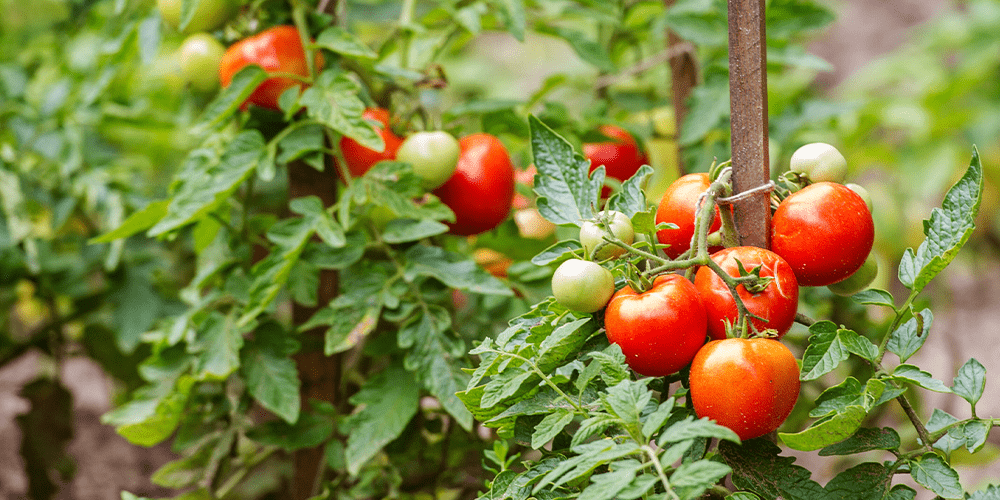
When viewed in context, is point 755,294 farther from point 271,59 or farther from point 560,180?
point 271,59

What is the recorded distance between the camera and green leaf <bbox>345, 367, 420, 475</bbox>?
0.76m

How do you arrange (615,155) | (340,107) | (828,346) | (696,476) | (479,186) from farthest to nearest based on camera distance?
(615,155)
(479,186)
(340,107)
(828,346)
(696,476)

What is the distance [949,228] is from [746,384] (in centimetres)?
19

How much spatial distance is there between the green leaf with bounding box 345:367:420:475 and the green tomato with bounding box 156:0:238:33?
47 centimetres

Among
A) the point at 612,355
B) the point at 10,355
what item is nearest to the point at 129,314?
the point at 10,355

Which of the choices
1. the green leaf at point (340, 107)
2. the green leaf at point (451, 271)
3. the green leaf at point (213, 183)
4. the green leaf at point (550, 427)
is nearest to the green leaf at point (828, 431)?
the green leaf at point (550, 427)

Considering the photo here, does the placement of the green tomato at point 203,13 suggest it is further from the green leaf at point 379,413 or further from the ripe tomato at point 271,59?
the green leaf at point 379,413

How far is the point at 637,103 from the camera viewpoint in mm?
1174

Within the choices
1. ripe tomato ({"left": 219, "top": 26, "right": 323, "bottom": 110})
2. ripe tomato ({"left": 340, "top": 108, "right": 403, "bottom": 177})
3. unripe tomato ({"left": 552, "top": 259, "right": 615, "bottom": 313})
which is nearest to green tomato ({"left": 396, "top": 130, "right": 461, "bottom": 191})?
ripe tomato ({"left": 340, "top": 108, "right": 403, "bottom": 177})

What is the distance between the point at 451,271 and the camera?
78 cm

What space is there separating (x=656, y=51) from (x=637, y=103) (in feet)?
1.17

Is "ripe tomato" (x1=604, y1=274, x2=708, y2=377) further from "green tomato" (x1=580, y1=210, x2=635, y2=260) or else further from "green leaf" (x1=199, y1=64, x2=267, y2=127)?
"green leaf" (x1=199, y1=64, x2=267, y2=127)

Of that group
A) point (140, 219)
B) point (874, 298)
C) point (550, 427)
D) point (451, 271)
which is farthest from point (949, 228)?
point (140, 219)

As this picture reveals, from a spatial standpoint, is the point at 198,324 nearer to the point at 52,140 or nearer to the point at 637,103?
the point at 52,140
